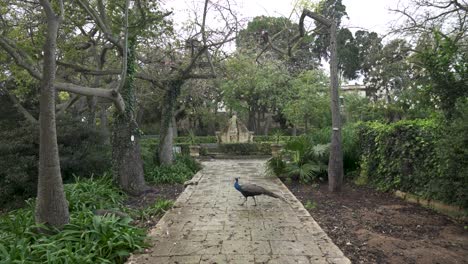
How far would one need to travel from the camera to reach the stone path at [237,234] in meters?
4.04

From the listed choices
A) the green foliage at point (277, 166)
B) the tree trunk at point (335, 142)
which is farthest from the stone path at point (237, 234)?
the green foliage at point (277, 166)

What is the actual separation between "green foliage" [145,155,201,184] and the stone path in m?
2.47

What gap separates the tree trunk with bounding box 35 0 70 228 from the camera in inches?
181

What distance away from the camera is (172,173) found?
10.6 m

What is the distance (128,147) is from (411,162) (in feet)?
19.7

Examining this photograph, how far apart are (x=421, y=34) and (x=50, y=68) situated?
1003 centimetres

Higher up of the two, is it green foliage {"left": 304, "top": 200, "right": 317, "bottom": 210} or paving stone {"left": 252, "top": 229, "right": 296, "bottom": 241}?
green foliage {"left": 304, "top": 200, "right": 317, "bottom": 210}

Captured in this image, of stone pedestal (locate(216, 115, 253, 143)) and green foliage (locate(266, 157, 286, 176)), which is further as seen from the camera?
stone pedestal (locate(216, 115, 253, 143))

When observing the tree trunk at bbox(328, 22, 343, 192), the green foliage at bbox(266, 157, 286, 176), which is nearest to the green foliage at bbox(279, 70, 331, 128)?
the green foliage at bbox(266, 157, 286, 176)

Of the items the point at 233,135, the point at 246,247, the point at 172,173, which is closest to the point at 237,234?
the point at 246,247

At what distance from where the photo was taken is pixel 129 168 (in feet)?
26.4

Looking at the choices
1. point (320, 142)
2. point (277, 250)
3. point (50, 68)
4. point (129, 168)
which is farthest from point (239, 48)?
point (277, 250)

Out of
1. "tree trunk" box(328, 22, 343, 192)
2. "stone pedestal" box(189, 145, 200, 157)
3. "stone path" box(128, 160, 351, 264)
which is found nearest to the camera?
"stone path" box(128, 160, 351, 264)

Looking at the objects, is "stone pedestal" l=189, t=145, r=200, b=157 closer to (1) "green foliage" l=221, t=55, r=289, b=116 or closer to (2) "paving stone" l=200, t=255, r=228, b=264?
(1) "green foliage" l=221, t=55, r=289, b=116
